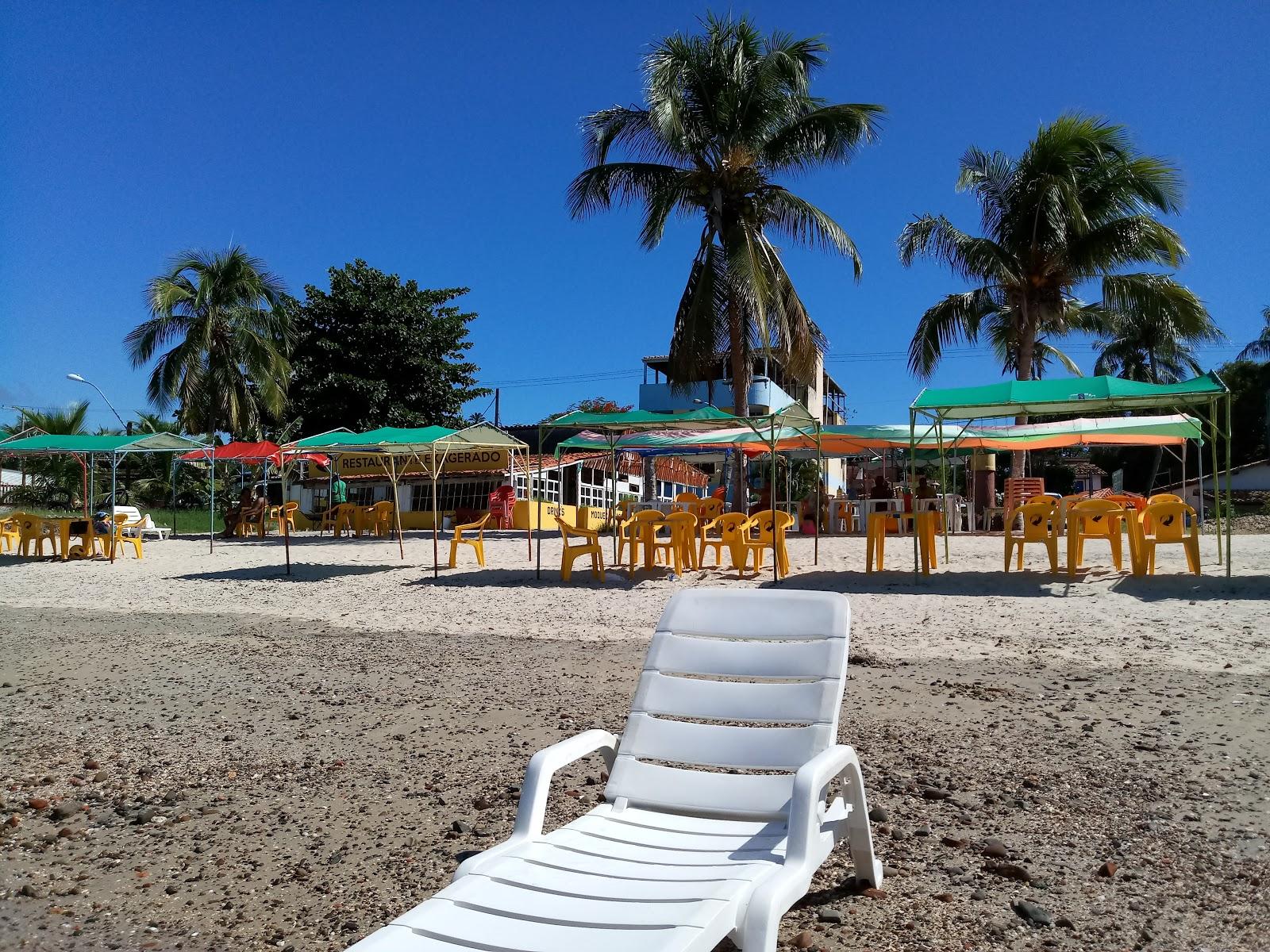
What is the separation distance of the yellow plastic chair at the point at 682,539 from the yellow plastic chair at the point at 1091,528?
15.3 feet

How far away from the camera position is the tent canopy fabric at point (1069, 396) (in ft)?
33.8

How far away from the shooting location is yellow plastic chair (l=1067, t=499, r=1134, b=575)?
10883 mm

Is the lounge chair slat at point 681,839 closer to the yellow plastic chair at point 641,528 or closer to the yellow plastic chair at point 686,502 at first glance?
the yellow plastic chair at point 641,528

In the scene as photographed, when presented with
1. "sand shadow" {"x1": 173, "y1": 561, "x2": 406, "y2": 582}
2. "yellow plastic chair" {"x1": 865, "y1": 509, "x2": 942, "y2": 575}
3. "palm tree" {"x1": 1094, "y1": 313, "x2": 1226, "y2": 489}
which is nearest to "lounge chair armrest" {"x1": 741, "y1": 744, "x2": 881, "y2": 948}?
"yellow plastic chair" {"x1": 865, "y1": 509, "x2": 942, "y2": 575}

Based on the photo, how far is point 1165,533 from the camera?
36.9 ft

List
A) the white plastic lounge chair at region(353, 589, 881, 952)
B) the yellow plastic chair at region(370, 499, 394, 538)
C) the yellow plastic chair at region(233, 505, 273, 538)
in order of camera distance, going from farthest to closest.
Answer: the yellow plastic chair at region(233, 505, 273, 538), the yellow plastic chair at region(370, 499, 394, 538), the white plastic lounge chair at region(353, 589, 881, 952)

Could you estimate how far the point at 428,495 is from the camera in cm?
2888

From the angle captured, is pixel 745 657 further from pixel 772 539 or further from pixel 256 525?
pixel 256 525

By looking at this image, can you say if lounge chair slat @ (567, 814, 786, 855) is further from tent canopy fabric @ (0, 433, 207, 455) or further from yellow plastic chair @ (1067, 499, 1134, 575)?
tent canopy fabric @ (0, 433, 207, 455)

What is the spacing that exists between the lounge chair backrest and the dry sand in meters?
0.48

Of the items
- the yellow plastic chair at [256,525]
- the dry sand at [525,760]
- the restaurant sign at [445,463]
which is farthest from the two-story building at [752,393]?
the dry sand at [525,760]

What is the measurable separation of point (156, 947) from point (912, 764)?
3164 mm

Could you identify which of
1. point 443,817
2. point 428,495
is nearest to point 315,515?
point 428,495

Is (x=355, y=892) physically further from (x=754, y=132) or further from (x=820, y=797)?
(x=754, y=132)
